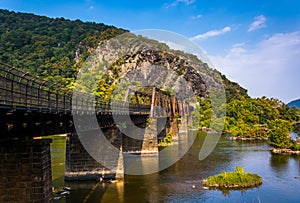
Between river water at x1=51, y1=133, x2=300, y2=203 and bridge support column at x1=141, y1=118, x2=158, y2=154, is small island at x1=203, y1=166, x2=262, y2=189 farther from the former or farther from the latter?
bridge support column at x1=141, y1=118, x2=158, y2=154

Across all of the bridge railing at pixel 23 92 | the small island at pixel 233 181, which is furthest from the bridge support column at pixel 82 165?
the bridge railing at pixel 23 92

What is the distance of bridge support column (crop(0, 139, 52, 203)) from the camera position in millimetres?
14625

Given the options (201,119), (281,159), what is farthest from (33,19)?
(281,159)

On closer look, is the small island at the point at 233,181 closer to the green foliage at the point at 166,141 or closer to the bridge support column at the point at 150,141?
the bridge support column at the point at 150,141

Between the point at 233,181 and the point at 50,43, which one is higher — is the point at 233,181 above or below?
below

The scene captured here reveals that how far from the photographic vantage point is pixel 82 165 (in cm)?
3162

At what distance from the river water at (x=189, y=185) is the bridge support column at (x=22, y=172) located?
11.3 m

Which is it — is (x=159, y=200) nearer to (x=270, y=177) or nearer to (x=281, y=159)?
(x=270, y=177)

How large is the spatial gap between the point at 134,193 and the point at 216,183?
23.2 ft

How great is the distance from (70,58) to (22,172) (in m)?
134

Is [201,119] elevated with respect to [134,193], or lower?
elevated

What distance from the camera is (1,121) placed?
1241cm

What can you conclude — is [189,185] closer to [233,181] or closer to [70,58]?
[233,181]

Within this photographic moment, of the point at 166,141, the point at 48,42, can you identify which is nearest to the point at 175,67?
the point at 48,42
